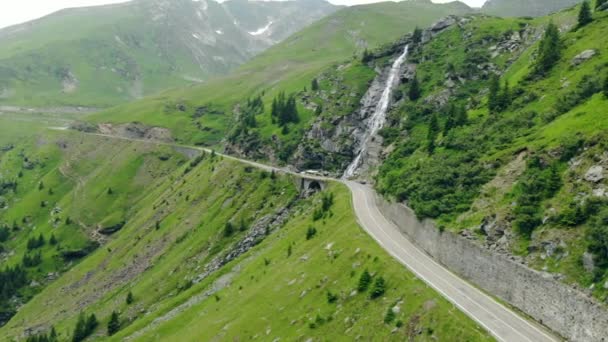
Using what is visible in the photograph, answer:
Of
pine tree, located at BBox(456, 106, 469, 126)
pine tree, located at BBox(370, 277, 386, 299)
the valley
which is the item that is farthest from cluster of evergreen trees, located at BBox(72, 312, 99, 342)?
pine tree, located at BBox(456, 106, 469, 126)

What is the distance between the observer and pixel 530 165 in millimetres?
48688

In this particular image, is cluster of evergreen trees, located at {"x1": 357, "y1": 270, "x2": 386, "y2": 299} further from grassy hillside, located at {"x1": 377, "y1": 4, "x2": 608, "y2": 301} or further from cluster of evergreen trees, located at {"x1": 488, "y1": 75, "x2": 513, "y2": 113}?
cluster of evergreen trees, located at {"x1": 488, "y1": 75, "x2": 513, "y2": 113}

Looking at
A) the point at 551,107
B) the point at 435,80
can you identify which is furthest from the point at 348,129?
the point at 551,107

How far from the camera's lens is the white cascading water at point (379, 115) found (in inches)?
4501

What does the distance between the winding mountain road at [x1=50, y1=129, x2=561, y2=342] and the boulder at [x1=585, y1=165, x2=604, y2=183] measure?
561 inches

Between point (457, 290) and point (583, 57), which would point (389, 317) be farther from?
point (583, 57)

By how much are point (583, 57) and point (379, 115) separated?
60.7 m

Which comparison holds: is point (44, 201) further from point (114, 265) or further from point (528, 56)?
point (528, 56)

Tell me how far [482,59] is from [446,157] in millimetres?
63743

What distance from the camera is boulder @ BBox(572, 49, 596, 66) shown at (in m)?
69.4

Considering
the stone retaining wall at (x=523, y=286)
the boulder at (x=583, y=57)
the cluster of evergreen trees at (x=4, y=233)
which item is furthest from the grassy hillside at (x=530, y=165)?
the cluster of evergreen trees at (x=4, y=233)

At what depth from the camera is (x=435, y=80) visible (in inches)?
4793

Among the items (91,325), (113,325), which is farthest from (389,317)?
(91,325)

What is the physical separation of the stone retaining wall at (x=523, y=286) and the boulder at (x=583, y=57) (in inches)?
1637
